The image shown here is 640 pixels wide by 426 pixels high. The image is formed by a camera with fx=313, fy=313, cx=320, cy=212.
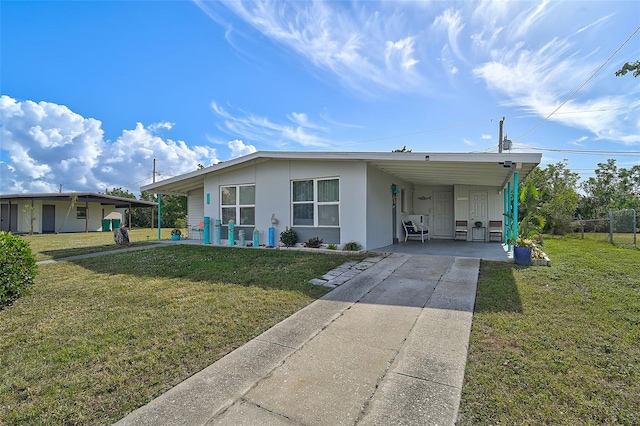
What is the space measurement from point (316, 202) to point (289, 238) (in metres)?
1.36

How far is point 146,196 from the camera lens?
35.2 meters

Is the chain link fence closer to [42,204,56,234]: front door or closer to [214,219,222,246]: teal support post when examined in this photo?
[214,219,222,246]: teal support post

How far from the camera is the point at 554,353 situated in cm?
290

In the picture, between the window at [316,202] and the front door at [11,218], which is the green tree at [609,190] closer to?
the window at [316,202]

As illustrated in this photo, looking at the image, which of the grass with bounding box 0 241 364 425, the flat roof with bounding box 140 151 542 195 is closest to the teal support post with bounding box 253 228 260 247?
A: the flat roof with bounding box 140 151 542 195

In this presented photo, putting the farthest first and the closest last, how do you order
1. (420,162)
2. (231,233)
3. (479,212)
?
(479,212)
(231,233)
(420,162)

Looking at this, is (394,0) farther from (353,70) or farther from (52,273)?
(52,273)

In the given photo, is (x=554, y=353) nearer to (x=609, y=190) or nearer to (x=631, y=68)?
(x=631, y=68)

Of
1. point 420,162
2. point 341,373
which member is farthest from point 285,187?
point 341,373

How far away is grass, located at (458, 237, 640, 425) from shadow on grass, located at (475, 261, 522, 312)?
1cm

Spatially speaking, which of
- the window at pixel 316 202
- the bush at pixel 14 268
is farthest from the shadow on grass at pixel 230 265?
the bush at pixel 14 268

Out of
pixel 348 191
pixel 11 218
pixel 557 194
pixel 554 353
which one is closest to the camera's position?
pixel 554 353

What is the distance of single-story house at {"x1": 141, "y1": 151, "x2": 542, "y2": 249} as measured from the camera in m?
8.24

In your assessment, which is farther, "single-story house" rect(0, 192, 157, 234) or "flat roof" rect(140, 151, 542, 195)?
"single-story house" rect(0, 192, 157, 234)
